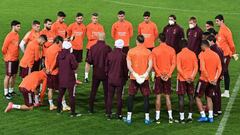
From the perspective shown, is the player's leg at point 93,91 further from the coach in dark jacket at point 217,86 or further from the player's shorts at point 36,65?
the coach in dark jacket at point 217,86

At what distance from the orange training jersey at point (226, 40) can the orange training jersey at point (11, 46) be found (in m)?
6.23

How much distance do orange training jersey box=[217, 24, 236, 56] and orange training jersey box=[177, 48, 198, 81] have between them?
2985 mm

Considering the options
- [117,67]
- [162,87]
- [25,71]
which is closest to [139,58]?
[117,67]

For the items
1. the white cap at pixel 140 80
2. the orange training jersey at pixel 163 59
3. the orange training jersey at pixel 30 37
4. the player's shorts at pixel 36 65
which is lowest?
the white cap at pixel 140 80

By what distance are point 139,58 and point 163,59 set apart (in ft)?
2.10

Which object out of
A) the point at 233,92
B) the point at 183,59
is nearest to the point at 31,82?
the point at 183,59

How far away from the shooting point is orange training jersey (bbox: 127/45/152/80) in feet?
42.2

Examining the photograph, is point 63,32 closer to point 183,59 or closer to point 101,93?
point 101,93

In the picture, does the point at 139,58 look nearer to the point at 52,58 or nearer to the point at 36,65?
the point at 52,58

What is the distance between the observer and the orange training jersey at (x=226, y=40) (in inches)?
616

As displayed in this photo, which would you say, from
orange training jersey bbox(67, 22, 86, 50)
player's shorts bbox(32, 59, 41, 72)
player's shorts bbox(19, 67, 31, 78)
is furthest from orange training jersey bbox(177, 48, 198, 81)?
orange training jersey bbox(67, 22, 86, 50)

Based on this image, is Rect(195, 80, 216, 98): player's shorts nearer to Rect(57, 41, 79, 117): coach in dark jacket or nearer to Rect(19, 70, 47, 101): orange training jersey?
Rect(57, 41, 79, 117): coach in dark jacket

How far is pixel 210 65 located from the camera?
13.1m

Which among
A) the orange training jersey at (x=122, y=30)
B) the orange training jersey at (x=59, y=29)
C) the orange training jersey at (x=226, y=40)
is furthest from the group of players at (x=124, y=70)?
the orange training jersey at (x=122, y=30)
